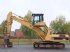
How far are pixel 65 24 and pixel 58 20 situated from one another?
12.7 feet

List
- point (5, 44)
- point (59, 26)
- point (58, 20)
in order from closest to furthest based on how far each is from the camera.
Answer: point (5, 44) < point (59, 26) < point (58, 20)

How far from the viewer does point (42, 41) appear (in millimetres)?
42625

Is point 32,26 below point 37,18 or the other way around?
below

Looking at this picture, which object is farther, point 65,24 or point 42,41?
point 65,24

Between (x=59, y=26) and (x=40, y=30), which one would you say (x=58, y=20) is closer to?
(x=59, y=26)

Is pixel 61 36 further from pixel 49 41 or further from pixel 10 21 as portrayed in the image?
pixel 10 21

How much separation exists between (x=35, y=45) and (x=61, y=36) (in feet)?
12.6

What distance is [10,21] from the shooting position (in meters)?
45.7

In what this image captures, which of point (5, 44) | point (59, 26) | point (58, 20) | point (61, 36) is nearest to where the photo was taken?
point (61, 36)

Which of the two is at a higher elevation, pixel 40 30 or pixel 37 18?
pixel 37 18

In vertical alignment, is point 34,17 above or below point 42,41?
above

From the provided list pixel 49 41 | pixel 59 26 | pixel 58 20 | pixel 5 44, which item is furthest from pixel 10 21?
pixel 58 20

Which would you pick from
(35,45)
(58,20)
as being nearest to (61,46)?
(35,45)

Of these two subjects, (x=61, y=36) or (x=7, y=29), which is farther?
(x=7, y=29)
